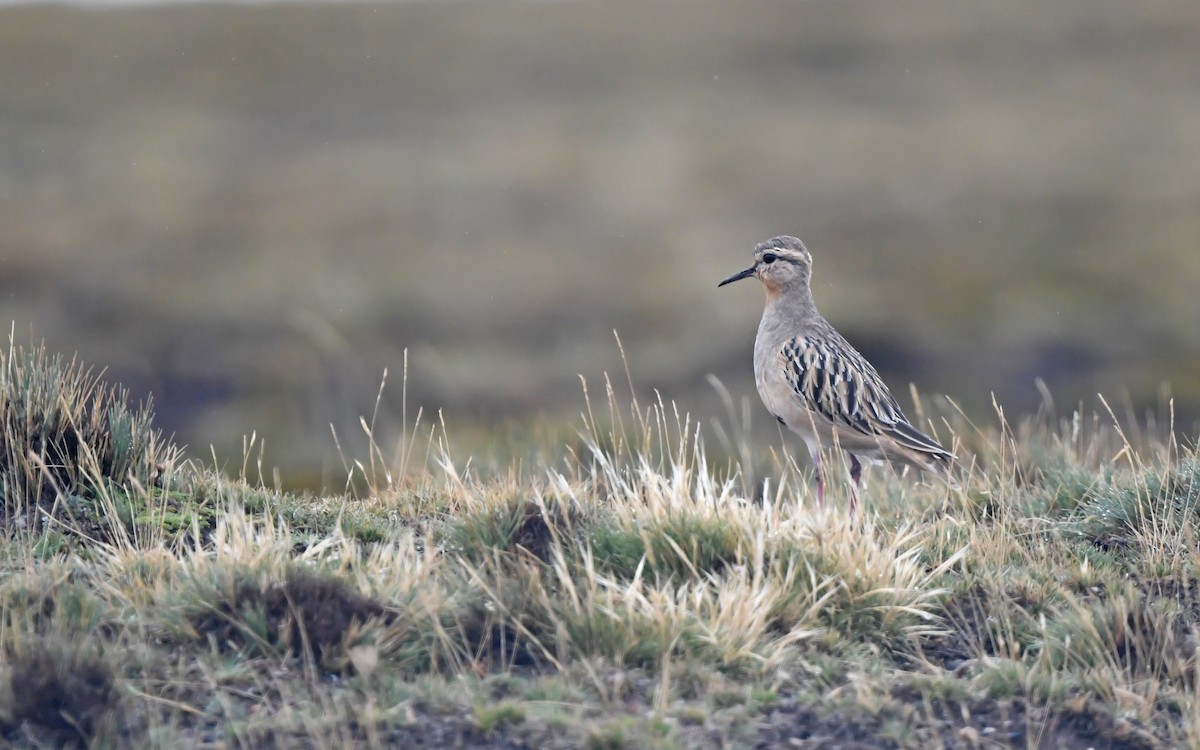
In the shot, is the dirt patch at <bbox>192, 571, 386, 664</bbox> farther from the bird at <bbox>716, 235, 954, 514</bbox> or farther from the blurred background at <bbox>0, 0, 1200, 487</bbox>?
the blurred background at <bbox>0, 0, 1200, 487</bbox>

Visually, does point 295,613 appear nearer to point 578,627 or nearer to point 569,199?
point 578,627

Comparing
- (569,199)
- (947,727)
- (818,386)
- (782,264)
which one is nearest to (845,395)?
(818,386)

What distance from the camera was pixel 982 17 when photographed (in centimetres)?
5250

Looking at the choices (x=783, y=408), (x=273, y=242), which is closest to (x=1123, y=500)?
(x=783, y=408)

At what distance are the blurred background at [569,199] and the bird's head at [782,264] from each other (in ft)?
15.9

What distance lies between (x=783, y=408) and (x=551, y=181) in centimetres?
2512

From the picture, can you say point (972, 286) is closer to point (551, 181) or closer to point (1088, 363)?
point (1088, 363)

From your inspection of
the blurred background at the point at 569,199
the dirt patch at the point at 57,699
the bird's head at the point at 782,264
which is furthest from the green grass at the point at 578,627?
the blurred background at the point at 569,199

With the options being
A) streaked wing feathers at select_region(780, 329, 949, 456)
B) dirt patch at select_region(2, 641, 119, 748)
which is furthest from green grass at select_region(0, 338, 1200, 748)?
streaked wing feathers at select_region(780, 329, 949, 456)

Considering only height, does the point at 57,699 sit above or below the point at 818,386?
below

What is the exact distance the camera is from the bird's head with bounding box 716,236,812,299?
8219 millimetres

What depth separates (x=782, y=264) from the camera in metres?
8.21

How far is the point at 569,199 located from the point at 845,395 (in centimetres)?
2401

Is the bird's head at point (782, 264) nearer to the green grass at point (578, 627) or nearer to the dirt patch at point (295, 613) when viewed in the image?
the green grass at point (578, 627)
